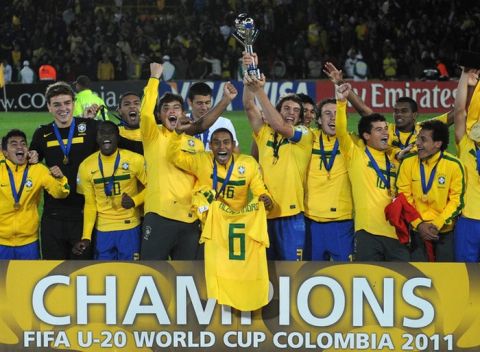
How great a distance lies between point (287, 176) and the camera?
7766 mm

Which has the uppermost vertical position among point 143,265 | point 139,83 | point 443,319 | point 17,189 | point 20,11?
point 20,11

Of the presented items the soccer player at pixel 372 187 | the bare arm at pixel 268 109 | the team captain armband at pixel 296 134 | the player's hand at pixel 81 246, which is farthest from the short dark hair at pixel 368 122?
the player's hand at pixel 81 246

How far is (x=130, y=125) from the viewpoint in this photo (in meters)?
8.66

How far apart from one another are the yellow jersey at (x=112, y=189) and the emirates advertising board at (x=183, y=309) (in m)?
1.00

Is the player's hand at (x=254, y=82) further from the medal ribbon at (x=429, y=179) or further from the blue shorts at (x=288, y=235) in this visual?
the medal ribbon at (x=429, y=179)

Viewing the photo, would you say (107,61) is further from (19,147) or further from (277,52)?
(19,147)

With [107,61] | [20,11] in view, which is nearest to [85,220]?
[107,61]

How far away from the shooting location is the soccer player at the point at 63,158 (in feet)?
26.6

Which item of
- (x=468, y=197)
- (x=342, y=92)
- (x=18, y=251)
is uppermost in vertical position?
(x=342, y=92)

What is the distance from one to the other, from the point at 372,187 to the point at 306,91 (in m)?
16.9

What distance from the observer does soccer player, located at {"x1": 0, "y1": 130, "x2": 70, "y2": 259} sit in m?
7.86

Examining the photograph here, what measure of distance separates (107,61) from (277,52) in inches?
206

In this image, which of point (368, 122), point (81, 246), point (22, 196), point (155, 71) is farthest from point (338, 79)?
point (22, 196)

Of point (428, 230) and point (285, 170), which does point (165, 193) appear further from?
point (428, 230)
